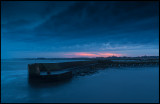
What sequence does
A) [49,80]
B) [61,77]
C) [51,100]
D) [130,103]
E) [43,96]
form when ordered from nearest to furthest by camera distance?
[130,103] < [51,100] < [43,96] < [49,80] < [61,77]

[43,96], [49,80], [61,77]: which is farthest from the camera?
[61,77]

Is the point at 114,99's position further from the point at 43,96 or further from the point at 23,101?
the point at 23,101

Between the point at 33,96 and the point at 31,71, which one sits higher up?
the point at 31,71

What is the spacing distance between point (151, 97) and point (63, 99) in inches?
207

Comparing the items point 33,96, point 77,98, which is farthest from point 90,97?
point 33,96

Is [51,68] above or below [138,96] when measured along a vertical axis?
above

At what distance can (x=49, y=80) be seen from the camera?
1024 cm

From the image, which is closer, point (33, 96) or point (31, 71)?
point (33, 96)

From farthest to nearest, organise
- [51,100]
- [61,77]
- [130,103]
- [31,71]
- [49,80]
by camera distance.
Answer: [31,71] → [61,77] → [49,80] → [51,100] → [130,103]

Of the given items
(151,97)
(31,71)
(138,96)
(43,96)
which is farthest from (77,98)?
(31,71)

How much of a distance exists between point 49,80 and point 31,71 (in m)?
2.94

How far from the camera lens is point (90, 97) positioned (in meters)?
7.02

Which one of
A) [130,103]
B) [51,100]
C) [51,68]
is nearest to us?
[130,103]

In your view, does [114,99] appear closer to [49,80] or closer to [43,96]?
[43,96]
